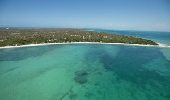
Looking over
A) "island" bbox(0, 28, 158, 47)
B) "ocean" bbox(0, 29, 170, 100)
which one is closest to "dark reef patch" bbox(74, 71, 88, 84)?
"ocean" bbox(0, 29, 170, 100)

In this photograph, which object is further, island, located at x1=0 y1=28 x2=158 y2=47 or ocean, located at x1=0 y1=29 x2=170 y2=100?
island, located at x1=0 y1=28 x2=158 y2=47

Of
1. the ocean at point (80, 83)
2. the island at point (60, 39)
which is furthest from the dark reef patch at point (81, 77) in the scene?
the island at point (60, 39)

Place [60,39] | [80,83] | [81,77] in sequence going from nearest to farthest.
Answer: [80,83]
[81,77]
[60,39]

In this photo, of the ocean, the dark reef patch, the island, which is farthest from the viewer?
the island

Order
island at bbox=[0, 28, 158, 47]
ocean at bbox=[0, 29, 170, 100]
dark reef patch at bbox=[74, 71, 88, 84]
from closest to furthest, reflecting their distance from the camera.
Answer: ocean at bbox=[0, 29, 170, 100]
dark reef patch at bbox=[74, 71, 88, 84]
island at bbox=[0, 28, 158, 47]

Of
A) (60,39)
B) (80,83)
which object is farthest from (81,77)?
(60,39)

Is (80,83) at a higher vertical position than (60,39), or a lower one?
lower

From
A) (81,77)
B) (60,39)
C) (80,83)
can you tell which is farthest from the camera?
(60,39)

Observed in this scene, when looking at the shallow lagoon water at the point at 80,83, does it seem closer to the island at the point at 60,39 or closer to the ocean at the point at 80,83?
the ocean at the point at 80,83

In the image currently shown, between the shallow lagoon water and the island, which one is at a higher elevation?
the island

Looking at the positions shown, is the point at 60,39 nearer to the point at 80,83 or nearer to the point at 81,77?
the point at 81,77

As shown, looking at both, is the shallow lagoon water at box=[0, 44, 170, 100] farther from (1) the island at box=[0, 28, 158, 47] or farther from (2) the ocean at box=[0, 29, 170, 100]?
(1) the island at box=[0, 28, 158, 47]

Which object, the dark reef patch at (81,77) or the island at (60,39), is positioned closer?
the dark reef patch at (81,77)
